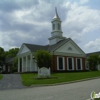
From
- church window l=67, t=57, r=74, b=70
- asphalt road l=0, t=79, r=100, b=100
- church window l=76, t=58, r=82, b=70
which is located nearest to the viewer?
asphalt road l=0, t=79, r=100, b=100

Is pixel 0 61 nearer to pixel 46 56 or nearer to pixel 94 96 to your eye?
pixel 46 56

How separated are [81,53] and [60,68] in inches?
297

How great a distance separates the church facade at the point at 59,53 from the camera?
3759 cm

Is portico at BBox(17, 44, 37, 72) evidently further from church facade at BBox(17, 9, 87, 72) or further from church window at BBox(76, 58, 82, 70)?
church window at BBox(76, 58, 82, 70)

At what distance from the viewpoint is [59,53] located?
3778 cm

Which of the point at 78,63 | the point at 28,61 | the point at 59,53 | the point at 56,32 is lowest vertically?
the point at 78,63

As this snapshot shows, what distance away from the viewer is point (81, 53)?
138ft

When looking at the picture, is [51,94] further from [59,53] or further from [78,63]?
[78,63]

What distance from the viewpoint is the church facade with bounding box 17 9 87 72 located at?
37.6 metres

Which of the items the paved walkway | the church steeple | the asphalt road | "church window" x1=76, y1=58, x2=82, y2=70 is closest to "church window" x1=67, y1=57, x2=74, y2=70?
"church window" x1=76, y1=58, x2=82, y2=70

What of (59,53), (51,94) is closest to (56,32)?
(59,53)

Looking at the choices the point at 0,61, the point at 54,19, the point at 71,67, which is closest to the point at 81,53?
the point at 71,67

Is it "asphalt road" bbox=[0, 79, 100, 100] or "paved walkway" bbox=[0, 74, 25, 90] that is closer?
"asphalt road" bbox=[0, 79, 100, 100]

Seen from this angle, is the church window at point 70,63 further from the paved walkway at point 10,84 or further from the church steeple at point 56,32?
the paved walkway at point 10,84
